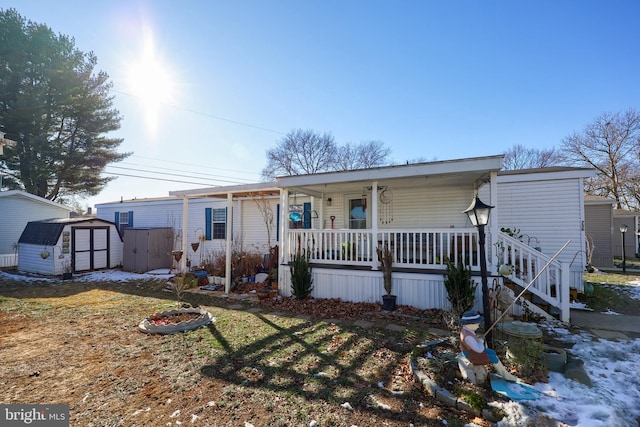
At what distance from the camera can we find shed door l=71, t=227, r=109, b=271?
1084 cm

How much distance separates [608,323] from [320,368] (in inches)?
221

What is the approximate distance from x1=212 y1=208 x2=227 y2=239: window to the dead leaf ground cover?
6.05m

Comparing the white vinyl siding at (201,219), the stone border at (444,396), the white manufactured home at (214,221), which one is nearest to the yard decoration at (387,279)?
the stone border at (444,396)

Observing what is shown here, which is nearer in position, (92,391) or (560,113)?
(92,391)

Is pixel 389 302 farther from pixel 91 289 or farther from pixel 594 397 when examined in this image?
pixel 91 289

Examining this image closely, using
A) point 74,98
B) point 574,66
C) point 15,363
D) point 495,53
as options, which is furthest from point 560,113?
point 74,98

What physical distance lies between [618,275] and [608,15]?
9361 millimetres

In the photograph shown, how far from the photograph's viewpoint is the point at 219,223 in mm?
11945

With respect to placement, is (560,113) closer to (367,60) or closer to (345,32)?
(367,60)

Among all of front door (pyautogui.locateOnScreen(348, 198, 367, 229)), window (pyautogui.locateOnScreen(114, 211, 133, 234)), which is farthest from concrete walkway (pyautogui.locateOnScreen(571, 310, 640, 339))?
window (pyautogui.locateOnScreen(114, 211, 133, 234))

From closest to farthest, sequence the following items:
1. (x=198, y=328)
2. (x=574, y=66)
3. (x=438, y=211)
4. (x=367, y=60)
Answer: (x=198, y=328), (x=438, y=211), (x=574, y=66), (x=367, y=60)

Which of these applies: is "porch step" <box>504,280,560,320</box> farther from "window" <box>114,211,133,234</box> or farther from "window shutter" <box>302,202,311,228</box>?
"window" <box>114,211,133,234</box>

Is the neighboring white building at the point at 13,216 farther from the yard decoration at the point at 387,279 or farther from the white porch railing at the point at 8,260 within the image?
the yard decoration at the point at 387,279

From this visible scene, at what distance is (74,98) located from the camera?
16922mm
